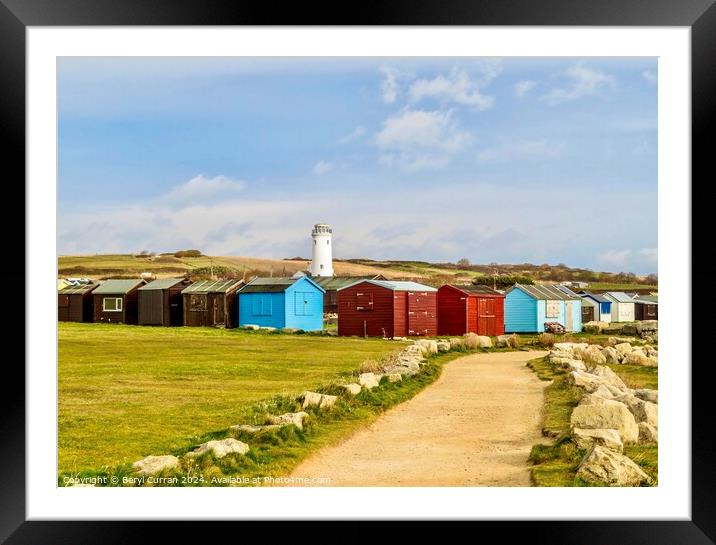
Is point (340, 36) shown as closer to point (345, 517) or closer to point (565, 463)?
point (345, 517)

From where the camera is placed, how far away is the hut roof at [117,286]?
1264 cm

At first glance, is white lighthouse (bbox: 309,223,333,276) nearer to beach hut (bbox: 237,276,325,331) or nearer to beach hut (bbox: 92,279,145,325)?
beach hut (bbox: 237,276,325,331)

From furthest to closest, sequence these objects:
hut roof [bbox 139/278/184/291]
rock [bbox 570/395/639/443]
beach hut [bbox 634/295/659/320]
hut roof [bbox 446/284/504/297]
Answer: hut roof [bbox 139/278/184/291], hut roof [bbox 446/284/504/297], beach hut [bbox 634/295/659/320], rock [bbox 570/395/639/443]

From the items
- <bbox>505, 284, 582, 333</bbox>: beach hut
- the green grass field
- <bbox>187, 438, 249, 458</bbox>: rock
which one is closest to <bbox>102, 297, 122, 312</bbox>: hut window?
the green grass field

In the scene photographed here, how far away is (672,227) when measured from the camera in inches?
173

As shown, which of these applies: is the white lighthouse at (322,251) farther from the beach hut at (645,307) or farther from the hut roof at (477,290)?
Result: the beach hut at (645,307)

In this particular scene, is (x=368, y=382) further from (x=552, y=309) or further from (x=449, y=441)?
(x=552, y=309)

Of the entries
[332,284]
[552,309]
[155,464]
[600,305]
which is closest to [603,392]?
[600,305]

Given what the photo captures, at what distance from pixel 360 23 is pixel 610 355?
7.36m

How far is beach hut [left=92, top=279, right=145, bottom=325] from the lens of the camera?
12.8 metres

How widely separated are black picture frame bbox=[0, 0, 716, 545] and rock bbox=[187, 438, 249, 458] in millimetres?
1115

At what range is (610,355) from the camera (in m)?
9.80

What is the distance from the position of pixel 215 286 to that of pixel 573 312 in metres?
7.45

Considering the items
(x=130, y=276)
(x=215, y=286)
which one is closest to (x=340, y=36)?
(x=130, y=276)
